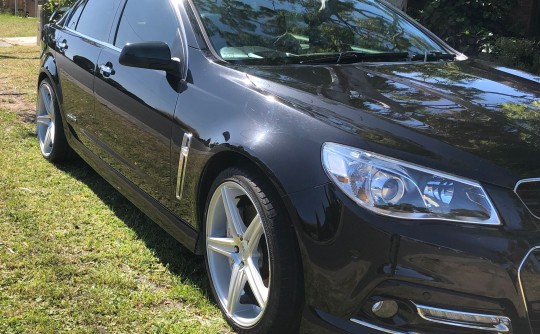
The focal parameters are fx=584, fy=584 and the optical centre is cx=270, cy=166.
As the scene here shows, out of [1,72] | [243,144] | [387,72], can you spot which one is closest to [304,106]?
[243,144]

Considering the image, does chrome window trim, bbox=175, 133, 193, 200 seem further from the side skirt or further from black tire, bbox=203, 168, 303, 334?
black tire, bbox=203, 168, 303, 334

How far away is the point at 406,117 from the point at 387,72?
0.74 m

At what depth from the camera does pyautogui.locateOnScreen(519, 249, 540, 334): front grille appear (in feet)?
6.36

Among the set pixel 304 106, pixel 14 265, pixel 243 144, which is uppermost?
pixel 304 106

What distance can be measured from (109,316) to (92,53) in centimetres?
204

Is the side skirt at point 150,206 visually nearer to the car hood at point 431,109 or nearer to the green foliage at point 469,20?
the car hood at point 431,109

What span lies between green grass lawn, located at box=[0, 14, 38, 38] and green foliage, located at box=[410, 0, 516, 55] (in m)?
12.0

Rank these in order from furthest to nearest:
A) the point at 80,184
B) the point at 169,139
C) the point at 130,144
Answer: the point at 80,184
the point at 130,144
the point at 169,139

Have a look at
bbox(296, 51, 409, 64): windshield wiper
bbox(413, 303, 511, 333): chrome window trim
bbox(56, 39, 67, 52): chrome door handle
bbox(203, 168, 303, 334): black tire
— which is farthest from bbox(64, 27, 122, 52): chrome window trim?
bbox(413, 303, 511, 333): chrome window trim

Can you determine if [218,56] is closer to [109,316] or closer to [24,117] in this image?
[109,316]

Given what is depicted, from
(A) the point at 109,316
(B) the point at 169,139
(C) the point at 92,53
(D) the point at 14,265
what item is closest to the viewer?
(A) the point at 109,316

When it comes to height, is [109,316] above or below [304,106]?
below

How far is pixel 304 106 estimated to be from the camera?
97.6 inches

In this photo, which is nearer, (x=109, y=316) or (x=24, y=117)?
(x=109, y=316)
